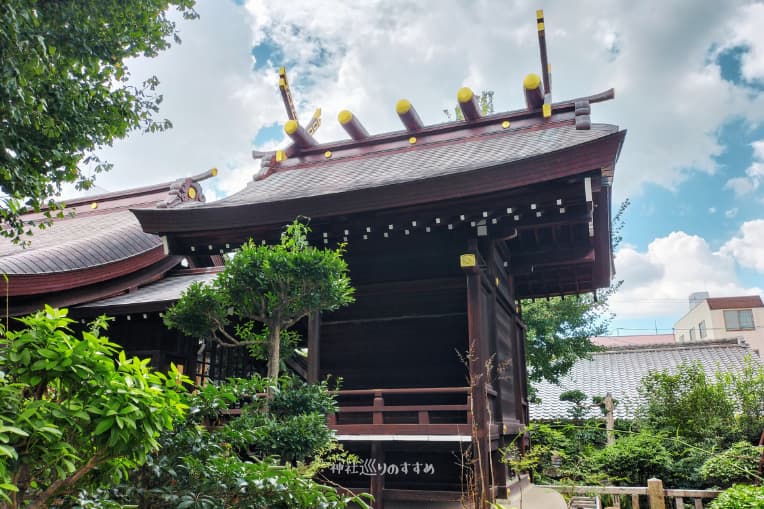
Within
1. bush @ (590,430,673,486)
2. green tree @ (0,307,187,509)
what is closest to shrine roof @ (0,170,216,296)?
green tree @ (0,307,187,509)

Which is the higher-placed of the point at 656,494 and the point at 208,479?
A: the point at 208,479

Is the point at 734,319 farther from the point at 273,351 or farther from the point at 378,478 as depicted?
the point at 273,351

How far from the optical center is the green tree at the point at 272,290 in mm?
4625

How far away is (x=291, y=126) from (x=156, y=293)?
358 cm

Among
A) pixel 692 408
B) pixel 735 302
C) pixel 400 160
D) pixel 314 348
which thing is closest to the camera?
pixel 314 348

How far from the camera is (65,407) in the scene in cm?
205

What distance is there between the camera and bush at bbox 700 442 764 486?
8492mm

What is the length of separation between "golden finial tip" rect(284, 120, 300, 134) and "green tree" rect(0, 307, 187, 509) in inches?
302

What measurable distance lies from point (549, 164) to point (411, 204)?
1.49 metres

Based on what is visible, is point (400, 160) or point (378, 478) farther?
point (400, 160)

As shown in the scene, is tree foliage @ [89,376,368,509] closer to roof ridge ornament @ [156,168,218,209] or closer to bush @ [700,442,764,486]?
A: bush @ [700,442,764,486]

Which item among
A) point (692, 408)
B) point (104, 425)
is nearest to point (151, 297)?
point (104, 425)

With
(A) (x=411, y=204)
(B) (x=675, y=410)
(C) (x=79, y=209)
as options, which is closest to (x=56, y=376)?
(A) (x=411, y=204)

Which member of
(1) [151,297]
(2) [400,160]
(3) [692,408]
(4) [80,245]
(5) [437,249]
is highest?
(2) [400,160]
